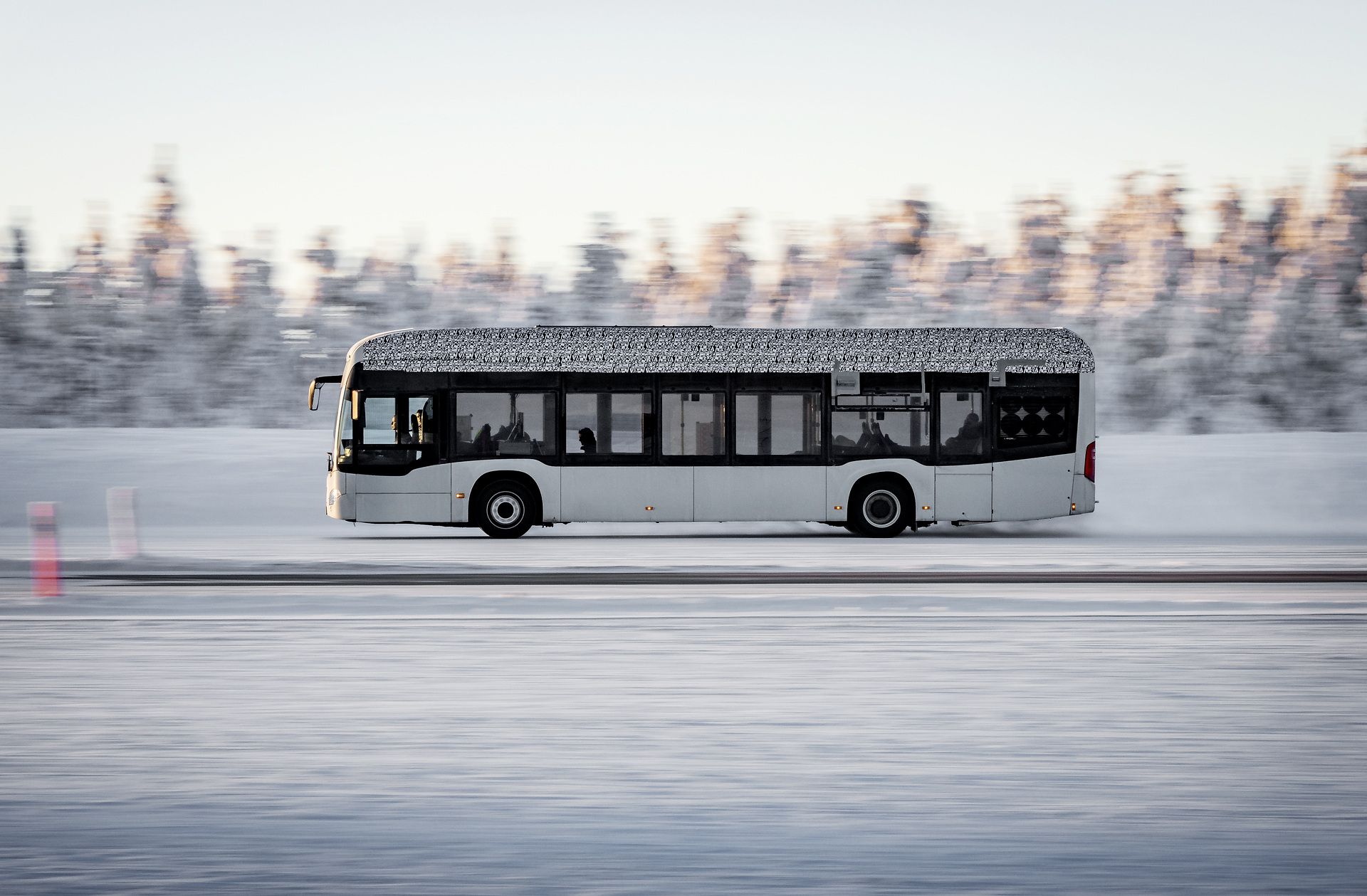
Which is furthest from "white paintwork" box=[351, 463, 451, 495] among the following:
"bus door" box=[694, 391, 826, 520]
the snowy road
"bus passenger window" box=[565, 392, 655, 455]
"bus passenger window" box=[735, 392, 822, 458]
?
the snowy road

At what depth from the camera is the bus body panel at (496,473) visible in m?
22.6

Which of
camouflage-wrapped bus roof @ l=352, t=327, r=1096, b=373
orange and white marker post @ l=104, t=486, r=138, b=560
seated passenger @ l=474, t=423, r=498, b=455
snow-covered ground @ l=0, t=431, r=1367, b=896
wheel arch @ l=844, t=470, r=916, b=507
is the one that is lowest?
orange and white marker post @ l=104, t=486, r=138, b=560

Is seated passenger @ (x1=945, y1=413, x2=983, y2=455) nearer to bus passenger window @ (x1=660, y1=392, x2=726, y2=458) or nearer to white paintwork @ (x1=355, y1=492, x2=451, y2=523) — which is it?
bus passenger window @ (x1=660, y1=392, x2=726, y2=458)

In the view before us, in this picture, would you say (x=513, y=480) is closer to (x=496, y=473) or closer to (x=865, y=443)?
(x=496, y=473)

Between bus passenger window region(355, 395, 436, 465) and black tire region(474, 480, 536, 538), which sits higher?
bus passenger window region(355, 395, 436, 465)

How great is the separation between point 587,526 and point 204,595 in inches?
500

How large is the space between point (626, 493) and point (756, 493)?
1.81 meters

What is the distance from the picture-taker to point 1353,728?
295 inches

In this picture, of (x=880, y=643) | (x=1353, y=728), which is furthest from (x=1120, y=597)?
(x=1353, y=728)

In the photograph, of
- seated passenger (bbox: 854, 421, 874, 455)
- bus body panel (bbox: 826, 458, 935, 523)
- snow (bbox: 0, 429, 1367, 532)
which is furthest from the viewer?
snow (bbox: 0, 429, 1367, 532)

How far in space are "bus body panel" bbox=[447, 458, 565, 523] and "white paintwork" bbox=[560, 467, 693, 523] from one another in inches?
4.7

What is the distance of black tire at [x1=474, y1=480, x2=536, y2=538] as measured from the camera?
22.6 metres

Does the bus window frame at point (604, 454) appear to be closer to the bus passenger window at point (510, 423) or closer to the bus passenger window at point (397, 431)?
the bus passenger window at point (510, 423)

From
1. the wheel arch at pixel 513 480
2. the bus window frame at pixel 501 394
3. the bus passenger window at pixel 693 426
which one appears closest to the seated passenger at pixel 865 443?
the bus passenger window at pixel 693 426
